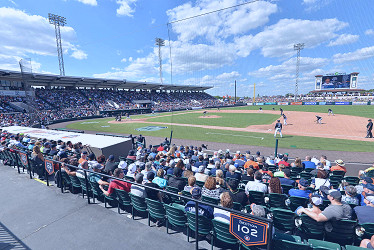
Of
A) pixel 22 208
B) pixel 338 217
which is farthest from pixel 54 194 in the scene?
pixel 338 217

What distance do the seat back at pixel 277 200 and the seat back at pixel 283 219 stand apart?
0.61 m

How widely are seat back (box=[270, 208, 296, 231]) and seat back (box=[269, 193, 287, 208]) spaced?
61 cm

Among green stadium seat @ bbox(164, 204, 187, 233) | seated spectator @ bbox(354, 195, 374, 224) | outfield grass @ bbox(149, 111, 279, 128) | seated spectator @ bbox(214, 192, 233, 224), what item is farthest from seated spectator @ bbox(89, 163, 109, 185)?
outfield grass @ bbox(149, 111, 279, 128)

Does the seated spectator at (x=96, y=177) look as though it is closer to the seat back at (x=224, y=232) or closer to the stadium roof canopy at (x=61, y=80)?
the seat back at (x=224, y=232)

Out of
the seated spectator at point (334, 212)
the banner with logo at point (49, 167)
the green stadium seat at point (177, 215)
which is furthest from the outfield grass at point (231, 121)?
the seated spectator at point (334, 212)

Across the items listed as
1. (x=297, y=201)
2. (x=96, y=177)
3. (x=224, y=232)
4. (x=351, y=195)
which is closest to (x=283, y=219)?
(x=297, y=201)

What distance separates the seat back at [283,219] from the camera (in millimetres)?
3758

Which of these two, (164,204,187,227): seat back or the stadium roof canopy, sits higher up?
the stadium roof canopy

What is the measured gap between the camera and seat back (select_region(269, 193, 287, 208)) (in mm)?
4445

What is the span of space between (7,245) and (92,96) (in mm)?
59866

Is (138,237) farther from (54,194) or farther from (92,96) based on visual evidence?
(92,96)

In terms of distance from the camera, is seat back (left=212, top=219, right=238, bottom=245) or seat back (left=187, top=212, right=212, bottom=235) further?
seat back (left=187, top=212, right=212, bottom=235)

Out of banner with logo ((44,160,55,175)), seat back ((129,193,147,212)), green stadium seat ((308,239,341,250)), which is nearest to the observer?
green stadium seat ((308,239,341,250))

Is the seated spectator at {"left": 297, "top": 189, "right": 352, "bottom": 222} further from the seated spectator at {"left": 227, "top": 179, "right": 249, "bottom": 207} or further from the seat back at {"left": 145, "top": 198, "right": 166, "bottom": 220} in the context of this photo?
the seat back at {"left": 145, "top": 198, "right": 166, "bottom": 220}
